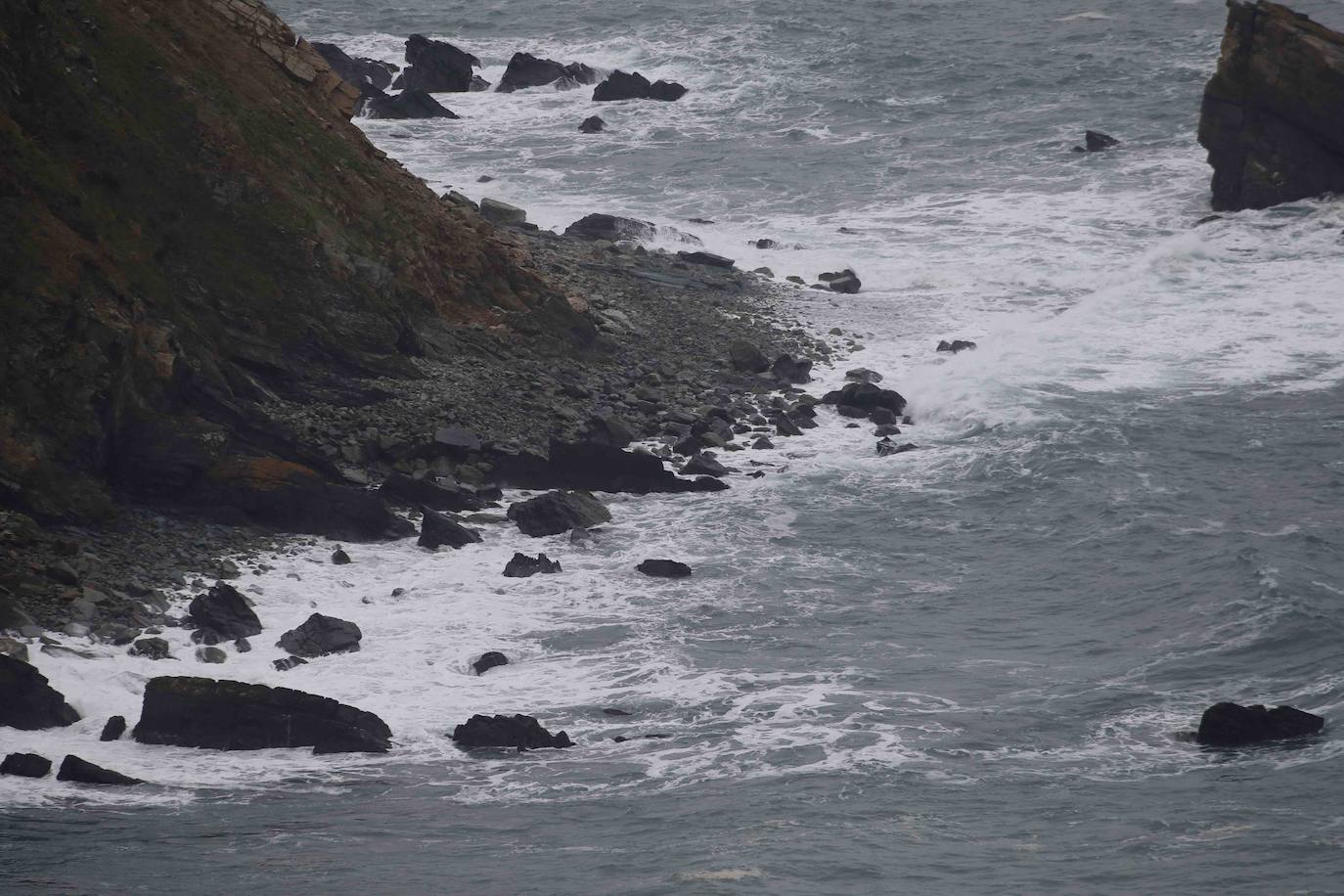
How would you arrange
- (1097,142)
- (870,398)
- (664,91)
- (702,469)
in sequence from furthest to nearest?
(664,91)
(1097,142)
(870,398)
(702,469)

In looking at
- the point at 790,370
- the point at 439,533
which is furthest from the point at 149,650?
the point at 790,370

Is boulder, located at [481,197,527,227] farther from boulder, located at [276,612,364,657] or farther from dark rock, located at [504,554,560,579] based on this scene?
boulder, located at [276,612,364,657]

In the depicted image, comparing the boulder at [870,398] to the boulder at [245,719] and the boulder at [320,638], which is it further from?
the boulder at [245,719]

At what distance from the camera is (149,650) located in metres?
22.8

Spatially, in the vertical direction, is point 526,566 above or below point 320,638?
above

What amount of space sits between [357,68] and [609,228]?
26.1 m

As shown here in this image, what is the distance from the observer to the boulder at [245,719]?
2091 cm

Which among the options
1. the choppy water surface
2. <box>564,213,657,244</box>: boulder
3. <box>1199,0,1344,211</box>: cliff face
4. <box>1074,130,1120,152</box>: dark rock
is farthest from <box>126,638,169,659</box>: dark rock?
<box>1074,130,1120,152</box>: dark rock

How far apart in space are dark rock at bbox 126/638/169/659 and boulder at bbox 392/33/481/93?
4726 centimetres

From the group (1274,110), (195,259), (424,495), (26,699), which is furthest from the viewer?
(1274,110)

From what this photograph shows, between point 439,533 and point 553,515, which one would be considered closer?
point 439,533

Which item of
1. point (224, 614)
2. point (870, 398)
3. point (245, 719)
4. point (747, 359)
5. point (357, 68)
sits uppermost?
point (357, 68)

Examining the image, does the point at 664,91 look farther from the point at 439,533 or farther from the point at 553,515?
the point at 439,533

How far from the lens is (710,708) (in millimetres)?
22453
